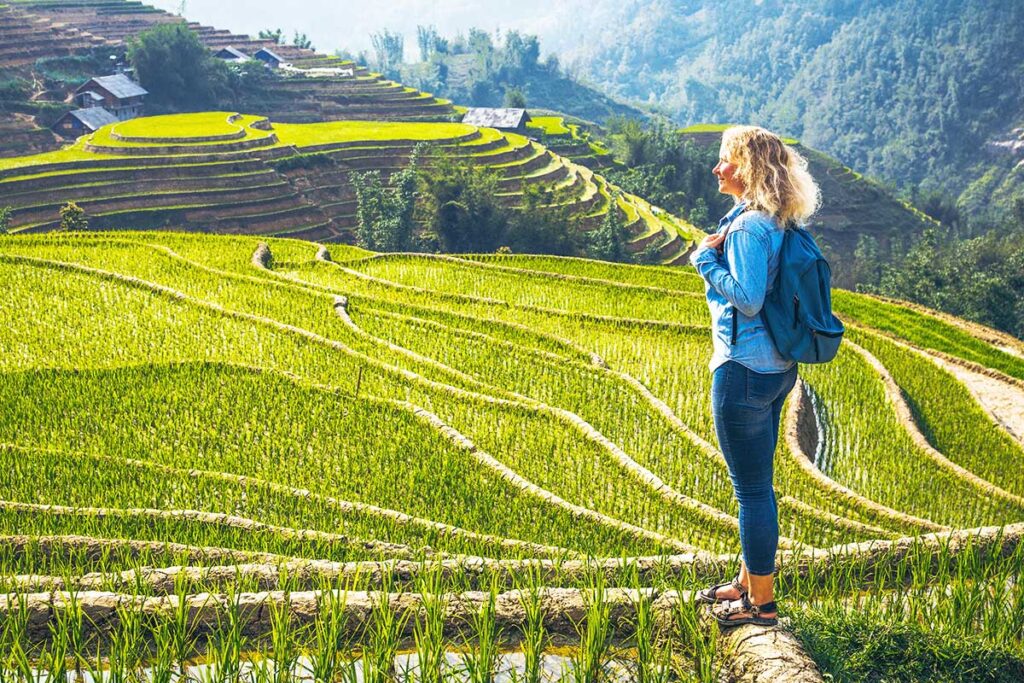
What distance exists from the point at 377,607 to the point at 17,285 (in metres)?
9.67

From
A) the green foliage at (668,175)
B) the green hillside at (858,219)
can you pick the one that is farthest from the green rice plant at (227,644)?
the green hillside at (858,219)

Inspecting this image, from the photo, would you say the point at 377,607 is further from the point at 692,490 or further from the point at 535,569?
the point at 692,490

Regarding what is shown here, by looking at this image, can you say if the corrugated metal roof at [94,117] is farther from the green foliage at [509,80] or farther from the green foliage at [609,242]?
the green foliage at [509,80]

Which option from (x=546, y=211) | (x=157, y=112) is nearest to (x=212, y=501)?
(x=546, y=211)

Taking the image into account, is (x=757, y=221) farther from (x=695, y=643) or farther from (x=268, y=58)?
(x=268, y=58)

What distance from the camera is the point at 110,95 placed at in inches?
1866

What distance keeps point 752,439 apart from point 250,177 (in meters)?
35.8

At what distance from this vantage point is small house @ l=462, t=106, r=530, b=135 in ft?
195

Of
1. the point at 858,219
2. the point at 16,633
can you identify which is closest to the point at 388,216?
the point at 16,633

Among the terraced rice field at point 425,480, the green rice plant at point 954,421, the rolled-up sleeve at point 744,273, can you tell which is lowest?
the green rice plant at point 954,421

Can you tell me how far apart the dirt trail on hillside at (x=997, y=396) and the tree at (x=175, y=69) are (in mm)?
48741

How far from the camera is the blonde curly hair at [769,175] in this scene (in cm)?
305

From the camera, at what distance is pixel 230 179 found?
3547 cm

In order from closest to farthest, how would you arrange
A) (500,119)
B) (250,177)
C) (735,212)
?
(735,212) → (250,177) → (500,119)
